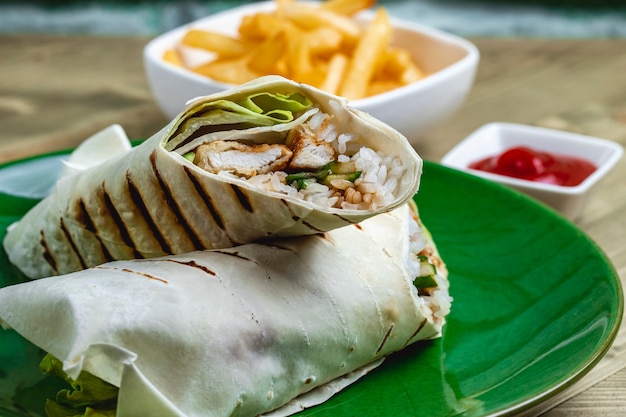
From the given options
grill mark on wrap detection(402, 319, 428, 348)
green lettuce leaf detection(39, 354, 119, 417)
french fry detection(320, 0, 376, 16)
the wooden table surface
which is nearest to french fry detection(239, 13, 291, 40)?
french fry detection(320, 0, 376, 16)

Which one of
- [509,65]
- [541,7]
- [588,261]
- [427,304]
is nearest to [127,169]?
[427,304]

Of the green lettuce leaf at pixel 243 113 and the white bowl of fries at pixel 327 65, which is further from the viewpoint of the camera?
the white bowl of fries at pixel 327 65

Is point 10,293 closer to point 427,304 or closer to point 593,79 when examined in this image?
point 427,304

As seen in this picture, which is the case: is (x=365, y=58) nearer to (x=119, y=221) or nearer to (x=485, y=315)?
(x=485, y=315)

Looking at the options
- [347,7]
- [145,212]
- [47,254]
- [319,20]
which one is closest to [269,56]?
[319,20]

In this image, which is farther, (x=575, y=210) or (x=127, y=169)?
(x=575, y=210)

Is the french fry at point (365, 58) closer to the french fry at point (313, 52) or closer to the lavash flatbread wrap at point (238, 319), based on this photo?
the french fry at point (313, 52)

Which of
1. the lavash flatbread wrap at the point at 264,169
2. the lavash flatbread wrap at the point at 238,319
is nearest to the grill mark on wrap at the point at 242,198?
the lavash flatbread wrap at the point at 264,169

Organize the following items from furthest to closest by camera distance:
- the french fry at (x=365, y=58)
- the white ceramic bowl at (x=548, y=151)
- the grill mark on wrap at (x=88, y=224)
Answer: the french fry at (x=365, y=58) < the white ceramic bowl at (x=548, y=151) < the grill mark on wrap at (x=88, y=224)
